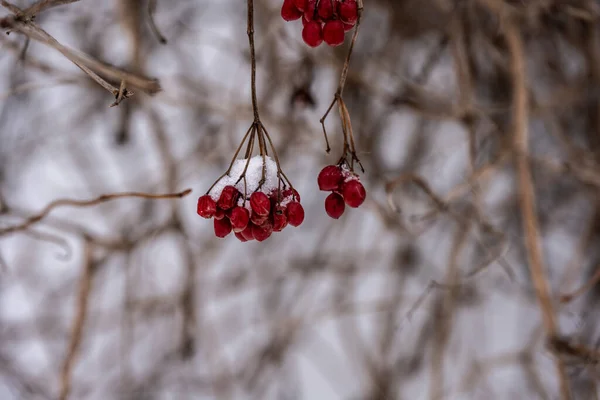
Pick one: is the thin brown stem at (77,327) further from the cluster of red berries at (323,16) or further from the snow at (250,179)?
the cluster of red berries at (323,16)

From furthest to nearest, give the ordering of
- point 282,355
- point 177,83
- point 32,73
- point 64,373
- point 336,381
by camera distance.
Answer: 1. point 336,381
2. point 282,355
3. point 177,83
4. point 32,73
5. point 64,373

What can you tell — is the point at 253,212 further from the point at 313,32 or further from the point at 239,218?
the point at 313,32

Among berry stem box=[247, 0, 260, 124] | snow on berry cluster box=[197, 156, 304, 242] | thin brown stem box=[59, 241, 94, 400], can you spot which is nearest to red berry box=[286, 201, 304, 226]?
snow on berry cluster box=[197, 156, 304, 242]

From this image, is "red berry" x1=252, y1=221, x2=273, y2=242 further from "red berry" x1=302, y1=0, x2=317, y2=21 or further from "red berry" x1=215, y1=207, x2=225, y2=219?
"red berry" x1=302, y1=0, x2=317, y2=21

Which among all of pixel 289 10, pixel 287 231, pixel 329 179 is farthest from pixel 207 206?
pixel 287 231

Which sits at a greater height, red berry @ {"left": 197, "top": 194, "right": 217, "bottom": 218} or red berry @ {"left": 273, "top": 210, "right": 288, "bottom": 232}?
red berry @ {"left": 197, "top": 194, "right": 217, "bottom": 218}

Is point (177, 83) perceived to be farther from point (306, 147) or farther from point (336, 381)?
point (336, 381)

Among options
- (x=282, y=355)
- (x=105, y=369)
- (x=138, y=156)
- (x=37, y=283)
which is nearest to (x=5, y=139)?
(x=138, y=156)
